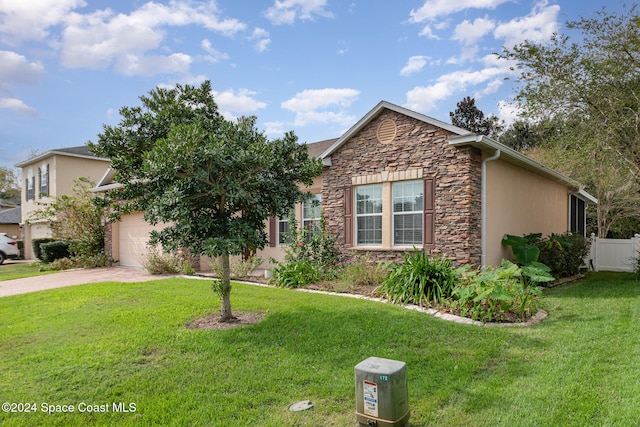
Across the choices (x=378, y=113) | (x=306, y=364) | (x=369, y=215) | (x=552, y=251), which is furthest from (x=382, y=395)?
(x=552, y=251)

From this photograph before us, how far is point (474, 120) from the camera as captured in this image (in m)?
30.2

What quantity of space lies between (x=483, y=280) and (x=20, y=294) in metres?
10.0

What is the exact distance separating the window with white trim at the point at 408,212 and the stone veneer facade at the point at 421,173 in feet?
0.85

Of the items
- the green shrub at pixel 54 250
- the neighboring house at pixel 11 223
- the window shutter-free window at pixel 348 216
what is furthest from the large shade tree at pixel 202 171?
the neighboring house at pixel 11 223

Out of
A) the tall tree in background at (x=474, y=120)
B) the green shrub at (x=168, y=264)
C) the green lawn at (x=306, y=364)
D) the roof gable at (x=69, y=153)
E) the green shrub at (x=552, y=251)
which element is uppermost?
the tall tree in background at (x=474, y=120)

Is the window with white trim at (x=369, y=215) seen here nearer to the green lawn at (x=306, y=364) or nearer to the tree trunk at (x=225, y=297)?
the green lawn at (x=306, y=364)

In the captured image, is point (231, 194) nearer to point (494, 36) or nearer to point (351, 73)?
point (351, 73)

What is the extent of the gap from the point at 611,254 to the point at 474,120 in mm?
18320

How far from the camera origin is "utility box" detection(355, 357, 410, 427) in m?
2.77

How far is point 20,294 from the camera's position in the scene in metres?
8.84

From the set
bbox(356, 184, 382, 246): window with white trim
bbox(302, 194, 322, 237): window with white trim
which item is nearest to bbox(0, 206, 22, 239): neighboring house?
bbox(302, 194, 322, 237): window with white trim

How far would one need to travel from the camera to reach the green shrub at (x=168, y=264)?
11.9 meters

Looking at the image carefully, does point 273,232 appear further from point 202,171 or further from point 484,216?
point 202,171

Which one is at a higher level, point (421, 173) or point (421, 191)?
point (421, 173)
